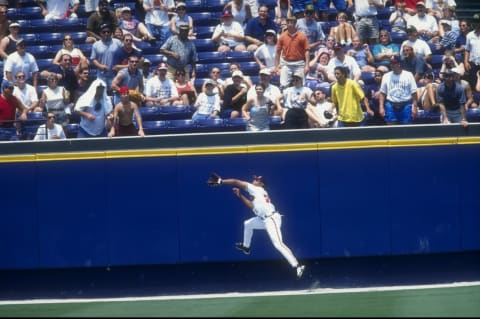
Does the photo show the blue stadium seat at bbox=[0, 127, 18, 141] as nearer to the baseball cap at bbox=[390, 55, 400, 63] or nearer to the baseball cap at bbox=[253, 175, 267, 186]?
the baseball cap at bbox=[253, 175, 267, 186]

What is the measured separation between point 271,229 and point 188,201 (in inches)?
55.1

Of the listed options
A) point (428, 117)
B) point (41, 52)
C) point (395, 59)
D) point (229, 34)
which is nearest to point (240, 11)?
point (229, 34)

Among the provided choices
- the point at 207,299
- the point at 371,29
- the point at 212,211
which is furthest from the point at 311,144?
the point at 371,29

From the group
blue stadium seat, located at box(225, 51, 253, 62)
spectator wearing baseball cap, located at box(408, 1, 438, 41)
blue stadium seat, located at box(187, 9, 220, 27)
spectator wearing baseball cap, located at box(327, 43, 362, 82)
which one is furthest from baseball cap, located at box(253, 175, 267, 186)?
spectator wearing baseball cap, located at box(408, 1, 438, 41)

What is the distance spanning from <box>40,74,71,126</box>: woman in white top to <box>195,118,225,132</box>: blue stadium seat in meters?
2.29

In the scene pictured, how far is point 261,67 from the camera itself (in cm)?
1836

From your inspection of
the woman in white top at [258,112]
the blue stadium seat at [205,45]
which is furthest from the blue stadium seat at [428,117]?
the blue stadium seat at [205,45]

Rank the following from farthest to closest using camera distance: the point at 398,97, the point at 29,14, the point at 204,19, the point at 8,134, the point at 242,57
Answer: the point at 29,14 → the point at 204,19 → the point at 242,57 → the point at 398,97 → the point at 8,134

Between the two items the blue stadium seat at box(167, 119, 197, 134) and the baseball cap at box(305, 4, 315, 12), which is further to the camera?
the baseball cap at box(305, 4, 315, 12)

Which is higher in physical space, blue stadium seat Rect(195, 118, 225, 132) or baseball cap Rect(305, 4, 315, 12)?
baseball cap Rect(305, 4, 315, 12)

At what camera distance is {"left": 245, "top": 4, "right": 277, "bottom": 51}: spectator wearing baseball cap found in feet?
62.5

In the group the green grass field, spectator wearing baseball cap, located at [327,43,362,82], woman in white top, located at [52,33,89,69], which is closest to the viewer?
the green grass field

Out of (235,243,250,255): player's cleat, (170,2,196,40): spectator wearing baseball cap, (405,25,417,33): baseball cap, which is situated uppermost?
(170,2,196,40): spectator wearing baseball cap

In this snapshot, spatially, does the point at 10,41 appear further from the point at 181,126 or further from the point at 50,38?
the point at 181,126
